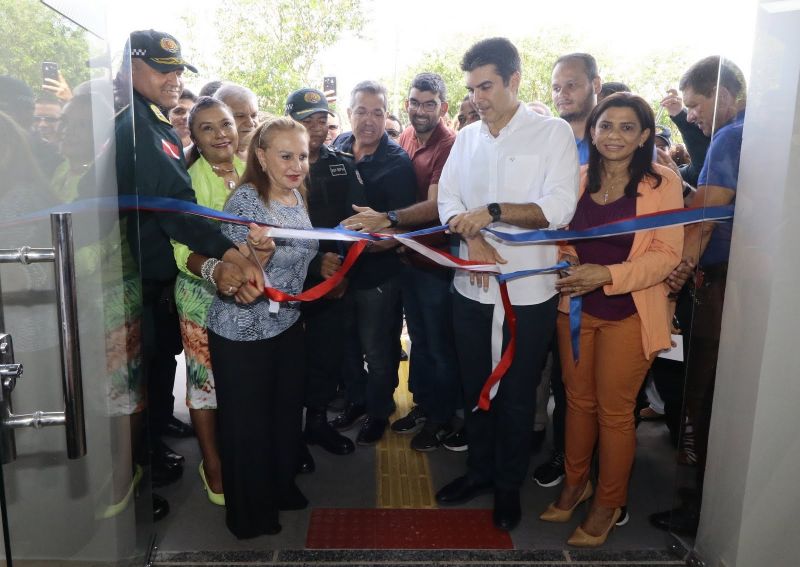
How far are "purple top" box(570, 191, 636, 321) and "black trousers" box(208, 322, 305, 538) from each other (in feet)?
4.18

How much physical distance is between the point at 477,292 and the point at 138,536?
170 cm

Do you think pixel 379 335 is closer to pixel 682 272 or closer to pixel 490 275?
pixel 490 275

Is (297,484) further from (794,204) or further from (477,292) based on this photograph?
(794,204)

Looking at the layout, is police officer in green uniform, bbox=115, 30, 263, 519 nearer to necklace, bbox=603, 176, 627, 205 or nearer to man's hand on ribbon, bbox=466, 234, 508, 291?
man's hand on ribbon, bbox=466, 234, 508, 291

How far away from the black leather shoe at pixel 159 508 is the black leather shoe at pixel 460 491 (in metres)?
1.29

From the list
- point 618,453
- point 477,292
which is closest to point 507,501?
point 618,453

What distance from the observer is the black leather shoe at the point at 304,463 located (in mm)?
3404

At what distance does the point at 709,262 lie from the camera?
8.54 ft

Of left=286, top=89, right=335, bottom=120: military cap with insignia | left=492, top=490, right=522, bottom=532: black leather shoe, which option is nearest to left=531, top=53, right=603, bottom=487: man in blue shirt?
left=492, top=490, right=522, bottom=532: black leather shoe

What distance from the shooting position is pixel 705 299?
2.60 meters

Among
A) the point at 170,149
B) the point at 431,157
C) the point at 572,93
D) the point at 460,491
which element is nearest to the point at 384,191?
the point at 431,157

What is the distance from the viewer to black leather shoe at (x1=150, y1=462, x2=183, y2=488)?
3.29 metres

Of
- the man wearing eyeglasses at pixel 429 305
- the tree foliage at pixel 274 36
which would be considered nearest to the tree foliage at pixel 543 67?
the tree foliage at pixel 274 36

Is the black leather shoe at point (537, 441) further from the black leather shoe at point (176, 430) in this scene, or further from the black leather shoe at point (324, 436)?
the black leather shoe at point (176, 430)
